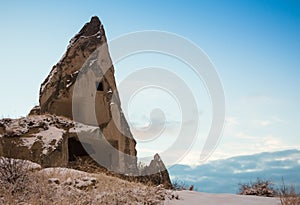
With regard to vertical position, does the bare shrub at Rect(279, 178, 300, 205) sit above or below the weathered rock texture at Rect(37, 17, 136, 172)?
below

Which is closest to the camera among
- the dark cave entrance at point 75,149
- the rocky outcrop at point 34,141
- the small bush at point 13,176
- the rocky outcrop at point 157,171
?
the small bush at point 13,176

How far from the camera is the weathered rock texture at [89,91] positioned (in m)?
19.1

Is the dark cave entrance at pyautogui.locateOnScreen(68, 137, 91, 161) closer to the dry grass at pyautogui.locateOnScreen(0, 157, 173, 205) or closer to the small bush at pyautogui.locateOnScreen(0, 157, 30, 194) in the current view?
the dry grass at pyautogui.locateOnScreen(0, 157, 173, 205)

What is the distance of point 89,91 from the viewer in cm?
1958

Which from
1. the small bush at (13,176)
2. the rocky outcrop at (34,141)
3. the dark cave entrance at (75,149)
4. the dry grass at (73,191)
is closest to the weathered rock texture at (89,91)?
the dark cave entrance at (75,149)

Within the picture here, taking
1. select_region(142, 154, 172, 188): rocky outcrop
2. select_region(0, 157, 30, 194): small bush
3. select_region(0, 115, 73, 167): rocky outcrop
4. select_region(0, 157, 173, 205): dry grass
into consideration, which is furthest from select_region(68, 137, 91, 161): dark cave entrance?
select_region(0, 157, 30, 194): small bush

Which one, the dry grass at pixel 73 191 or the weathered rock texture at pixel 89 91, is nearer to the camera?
the dry grass at pixel 73 191

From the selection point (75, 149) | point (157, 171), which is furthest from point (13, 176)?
point (75, 149)

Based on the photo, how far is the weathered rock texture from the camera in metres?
19.1

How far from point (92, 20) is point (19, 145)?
1179 cm

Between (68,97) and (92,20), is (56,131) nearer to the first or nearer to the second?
(68,97)

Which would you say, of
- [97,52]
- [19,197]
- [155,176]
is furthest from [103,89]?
[19,197]

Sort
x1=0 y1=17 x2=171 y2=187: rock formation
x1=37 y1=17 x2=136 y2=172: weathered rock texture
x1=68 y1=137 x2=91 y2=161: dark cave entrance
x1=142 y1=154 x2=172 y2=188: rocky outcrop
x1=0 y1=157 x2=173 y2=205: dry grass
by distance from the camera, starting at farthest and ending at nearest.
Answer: x1=37 y1=17 x2=136 y2=172: weathered rock texture, x1=68 y1=137 x2=91 y2=161: dark cave entrance, x1=0 y1=17 x2=171 y2=187: rock formation, x1=142 y1=154 x2=172 y2=188: rocky outcrop, x1=0 y1=157 x2=173 y2=205: dry grass

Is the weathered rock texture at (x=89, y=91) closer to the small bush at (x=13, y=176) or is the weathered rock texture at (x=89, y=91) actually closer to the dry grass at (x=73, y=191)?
the dry grass at (x=73, y=191)
